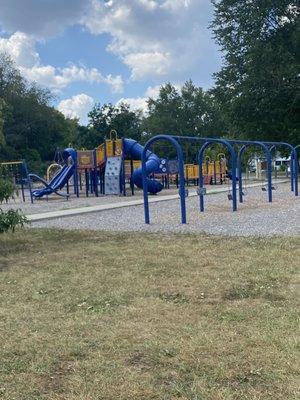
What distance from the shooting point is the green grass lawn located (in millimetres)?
3221

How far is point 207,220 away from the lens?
1168cm

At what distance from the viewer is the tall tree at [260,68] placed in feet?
103

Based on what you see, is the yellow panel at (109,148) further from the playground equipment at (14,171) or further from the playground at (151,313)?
the playground at (151,313)

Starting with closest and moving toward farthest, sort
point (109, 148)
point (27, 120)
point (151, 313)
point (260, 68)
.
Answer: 1. point (151, 313)
2. point (109, 148)
3. point (260, 68)
4. point (27, 120)

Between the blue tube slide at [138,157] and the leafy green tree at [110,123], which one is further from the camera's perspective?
the leafy green tree at [110,123]

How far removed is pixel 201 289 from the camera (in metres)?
5.45

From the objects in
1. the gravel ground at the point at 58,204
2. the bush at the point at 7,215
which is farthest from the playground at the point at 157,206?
the bush at the point at 7,215

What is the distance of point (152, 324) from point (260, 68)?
29.4 m

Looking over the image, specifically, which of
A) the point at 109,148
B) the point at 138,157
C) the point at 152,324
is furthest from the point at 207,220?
the point at 138,157

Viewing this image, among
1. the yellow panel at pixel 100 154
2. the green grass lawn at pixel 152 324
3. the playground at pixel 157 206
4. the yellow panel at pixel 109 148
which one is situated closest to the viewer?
the green grass lawn at pixel 152 324

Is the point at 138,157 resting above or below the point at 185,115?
below

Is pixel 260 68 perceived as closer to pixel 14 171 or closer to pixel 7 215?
pixel 14 171

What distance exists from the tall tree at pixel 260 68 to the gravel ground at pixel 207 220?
59.7 ft

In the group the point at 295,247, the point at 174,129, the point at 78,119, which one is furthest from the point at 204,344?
the point at 78,119
